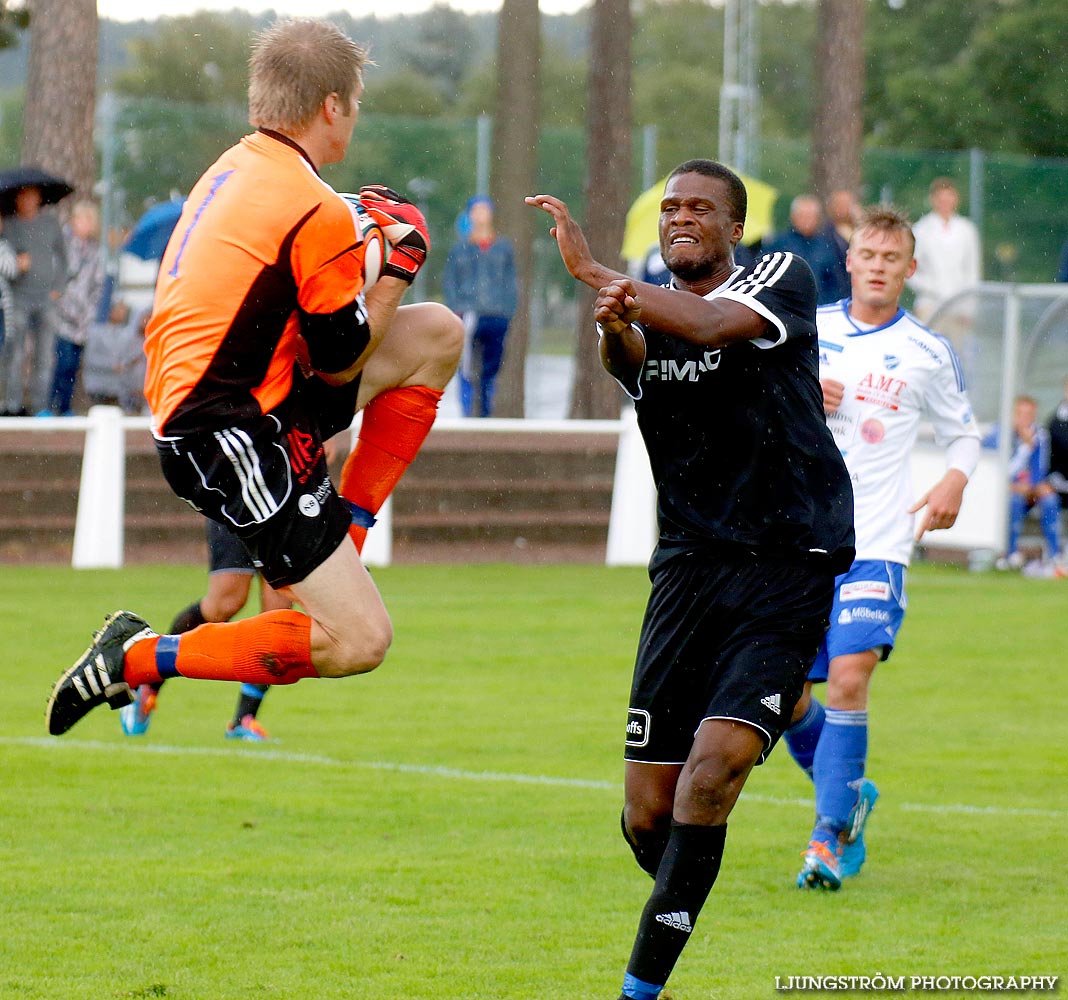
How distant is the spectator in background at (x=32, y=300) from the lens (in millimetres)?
17031

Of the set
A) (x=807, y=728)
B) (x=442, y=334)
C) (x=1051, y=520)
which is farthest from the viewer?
(x=1051, y=520)

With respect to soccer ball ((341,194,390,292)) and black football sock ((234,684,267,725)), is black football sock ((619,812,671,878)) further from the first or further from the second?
black football sock ((234,684,267,725))

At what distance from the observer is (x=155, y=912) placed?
6.44 metres

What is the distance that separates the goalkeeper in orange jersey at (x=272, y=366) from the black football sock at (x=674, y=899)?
1.08 m

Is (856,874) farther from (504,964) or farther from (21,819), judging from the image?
(21,819)

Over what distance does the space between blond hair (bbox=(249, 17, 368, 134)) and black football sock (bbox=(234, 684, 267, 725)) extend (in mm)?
4555

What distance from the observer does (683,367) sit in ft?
17.9

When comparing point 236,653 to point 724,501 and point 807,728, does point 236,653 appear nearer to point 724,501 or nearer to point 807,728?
point 724,501

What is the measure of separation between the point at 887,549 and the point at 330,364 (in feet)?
8.34

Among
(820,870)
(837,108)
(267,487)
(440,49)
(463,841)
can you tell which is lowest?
(463,841)

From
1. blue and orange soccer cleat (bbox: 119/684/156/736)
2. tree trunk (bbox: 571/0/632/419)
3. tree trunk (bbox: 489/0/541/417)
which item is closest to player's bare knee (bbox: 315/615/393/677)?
blue and orange soccer cleat (bbox: 119/684/156/736)

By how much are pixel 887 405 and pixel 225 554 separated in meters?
3.32

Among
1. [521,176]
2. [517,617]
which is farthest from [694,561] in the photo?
[521,176]

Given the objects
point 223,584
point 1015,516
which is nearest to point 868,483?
point 223,584
